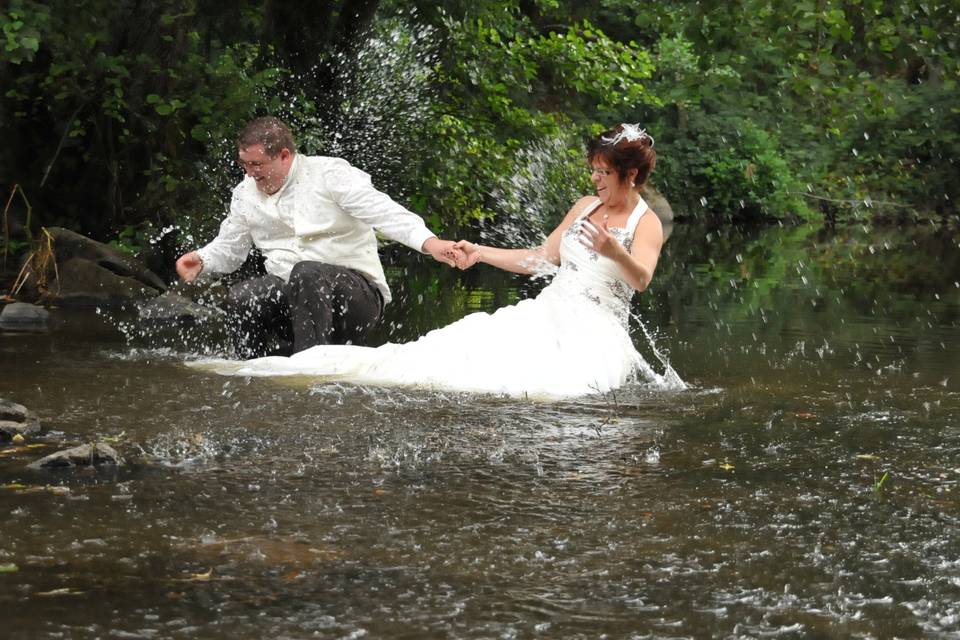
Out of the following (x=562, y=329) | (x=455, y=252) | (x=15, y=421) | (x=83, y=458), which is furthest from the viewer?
(x=562, y=329)

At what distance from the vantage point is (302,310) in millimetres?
9180

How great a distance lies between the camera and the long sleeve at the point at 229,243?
963 cm

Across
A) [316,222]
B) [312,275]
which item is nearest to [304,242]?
[316,222]

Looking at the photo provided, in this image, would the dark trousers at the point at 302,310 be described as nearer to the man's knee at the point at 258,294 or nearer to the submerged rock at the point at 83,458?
the man's knee at the point at 258,294

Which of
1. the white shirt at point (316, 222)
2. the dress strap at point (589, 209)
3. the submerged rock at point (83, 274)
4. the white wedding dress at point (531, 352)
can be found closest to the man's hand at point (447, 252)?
the white shirt at point (316, 222)

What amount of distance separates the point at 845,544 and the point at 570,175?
1771cm

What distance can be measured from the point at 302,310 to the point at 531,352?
1.69 metres

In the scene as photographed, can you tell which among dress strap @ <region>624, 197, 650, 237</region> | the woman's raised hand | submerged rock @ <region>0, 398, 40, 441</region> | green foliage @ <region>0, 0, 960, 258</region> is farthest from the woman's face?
submerged rock @ <region>0, 398, 40, 441</region>

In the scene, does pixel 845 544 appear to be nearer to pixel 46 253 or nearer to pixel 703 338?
pixel 703 338

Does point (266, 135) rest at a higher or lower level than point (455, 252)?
higher

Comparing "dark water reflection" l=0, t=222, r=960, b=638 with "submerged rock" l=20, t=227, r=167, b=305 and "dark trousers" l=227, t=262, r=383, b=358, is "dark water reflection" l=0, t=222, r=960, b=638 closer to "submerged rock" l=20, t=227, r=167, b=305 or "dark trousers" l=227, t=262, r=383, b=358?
"dark trousers" l=227, t=262, r=383, b=358

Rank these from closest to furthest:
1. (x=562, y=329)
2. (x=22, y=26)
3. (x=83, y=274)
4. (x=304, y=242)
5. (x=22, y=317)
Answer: (x=562, y=329) < (x=304, y=242) < (x=22, y=317) < (x=22, y=26) < (x=83, y=274)

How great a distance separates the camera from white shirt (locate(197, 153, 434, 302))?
9.05 meters

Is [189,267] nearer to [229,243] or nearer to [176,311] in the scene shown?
[229,243]
